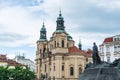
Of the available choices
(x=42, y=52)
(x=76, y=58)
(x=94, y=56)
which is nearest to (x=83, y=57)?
(x=76, y=58)

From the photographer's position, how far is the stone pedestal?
77.0ft

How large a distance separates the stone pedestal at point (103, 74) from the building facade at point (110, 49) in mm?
55925

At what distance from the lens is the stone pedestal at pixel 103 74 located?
23.5 m

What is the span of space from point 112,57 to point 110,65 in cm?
5726

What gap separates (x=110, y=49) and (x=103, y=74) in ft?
193

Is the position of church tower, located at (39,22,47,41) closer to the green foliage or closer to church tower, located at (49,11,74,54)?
church tower, located at (49,11,74,54)

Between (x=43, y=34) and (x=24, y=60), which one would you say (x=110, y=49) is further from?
(x=24, y=60)

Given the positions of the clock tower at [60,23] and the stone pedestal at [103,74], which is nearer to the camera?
the stone pedestal at [103,74]

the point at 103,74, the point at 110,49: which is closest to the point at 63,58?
the point at 110,49

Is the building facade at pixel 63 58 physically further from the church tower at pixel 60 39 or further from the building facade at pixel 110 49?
the building facade at pixel 110 49

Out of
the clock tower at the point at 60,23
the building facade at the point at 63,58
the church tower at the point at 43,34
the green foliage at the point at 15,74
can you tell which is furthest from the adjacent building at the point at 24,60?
the green foliage at the point at 15,74

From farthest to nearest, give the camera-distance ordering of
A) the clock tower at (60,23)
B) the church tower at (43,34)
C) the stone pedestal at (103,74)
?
1. the church tower at (43,34)
2. the clock tower at (60,23)
3. the stone pedestal at (103,74)

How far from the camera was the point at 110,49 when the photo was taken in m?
82.2

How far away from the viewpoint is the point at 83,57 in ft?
345
